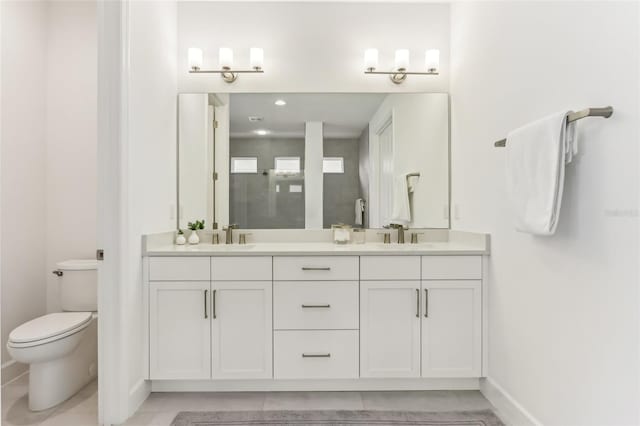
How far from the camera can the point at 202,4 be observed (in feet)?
8.46

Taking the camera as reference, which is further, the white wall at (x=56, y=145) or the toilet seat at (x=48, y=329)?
the white wall at (x=56, y=145)

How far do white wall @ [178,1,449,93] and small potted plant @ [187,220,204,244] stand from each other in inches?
37.7

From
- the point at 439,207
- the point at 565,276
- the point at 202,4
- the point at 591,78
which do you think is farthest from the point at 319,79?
the point at 565,276

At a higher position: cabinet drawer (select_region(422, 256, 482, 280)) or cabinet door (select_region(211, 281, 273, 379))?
cabinet drawer (select_region(422, 256, 482, 280))

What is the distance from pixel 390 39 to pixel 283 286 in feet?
6.25

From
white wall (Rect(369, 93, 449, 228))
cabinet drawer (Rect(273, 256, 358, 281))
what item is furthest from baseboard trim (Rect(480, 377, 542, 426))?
white wall (Rect(369, 93, 449, 228))

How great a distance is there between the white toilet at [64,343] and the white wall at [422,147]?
1933 millimetres

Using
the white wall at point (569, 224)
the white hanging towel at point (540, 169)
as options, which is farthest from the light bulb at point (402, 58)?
the white hanging towel at point (540, 169)

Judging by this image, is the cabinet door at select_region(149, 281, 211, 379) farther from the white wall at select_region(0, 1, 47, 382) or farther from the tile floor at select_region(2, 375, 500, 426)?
the white wall at select_region(0, 1, 47, 382)

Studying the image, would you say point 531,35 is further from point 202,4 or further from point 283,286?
point 202,4

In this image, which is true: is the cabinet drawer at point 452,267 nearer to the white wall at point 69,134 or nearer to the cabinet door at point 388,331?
the cabinet door at point 388,331

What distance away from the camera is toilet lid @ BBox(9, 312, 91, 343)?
6.00 feet

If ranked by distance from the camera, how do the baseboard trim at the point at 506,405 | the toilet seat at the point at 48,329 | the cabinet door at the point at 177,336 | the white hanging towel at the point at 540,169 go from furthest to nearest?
the cabinet door at the point at 177,336, the toilet seat at the point at 48,329, the baseboard trim at the point at 506,405, the white hanging towel at the point at 540,169

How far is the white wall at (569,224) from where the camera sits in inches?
46.5
